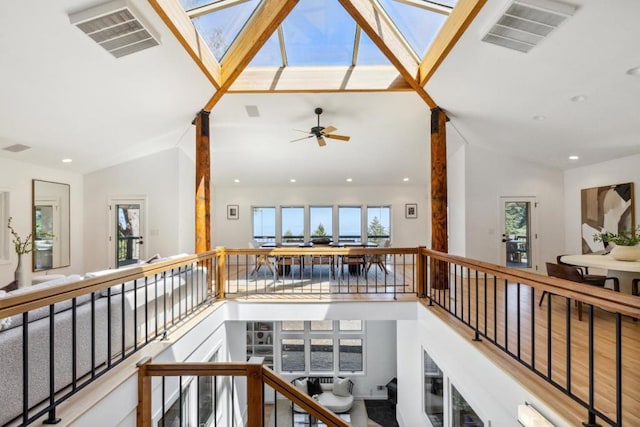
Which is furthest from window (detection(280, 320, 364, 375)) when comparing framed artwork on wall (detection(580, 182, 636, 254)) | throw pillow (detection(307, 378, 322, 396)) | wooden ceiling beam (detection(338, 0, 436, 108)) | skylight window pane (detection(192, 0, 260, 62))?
skylight window pane (detection(192, 0, 260, 62))

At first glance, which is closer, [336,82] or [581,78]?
[581,78]

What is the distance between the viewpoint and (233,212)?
9539 mm

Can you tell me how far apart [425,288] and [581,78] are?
305cm

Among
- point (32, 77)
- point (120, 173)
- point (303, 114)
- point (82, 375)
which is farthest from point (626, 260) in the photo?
point (120, 173)

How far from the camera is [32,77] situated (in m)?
3.47

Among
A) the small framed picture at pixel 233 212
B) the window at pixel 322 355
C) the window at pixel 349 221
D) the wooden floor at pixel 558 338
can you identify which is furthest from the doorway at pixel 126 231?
the window at pixel 349 221

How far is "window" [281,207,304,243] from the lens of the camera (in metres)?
9.61

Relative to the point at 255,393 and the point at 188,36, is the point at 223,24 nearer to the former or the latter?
the point at 188,36

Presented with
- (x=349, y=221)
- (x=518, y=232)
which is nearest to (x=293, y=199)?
(x=349, y=221)

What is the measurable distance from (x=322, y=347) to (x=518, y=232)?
565 cm

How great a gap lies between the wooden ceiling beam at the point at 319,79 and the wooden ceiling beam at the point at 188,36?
1.72ft

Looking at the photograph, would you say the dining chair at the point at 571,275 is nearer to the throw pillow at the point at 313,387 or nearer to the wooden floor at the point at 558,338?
the wooden floor at the point at 558,338

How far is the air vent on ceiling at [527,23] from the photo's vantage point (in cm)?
275

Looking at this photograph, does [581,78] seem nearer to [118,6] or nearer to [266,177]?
[118,6]
